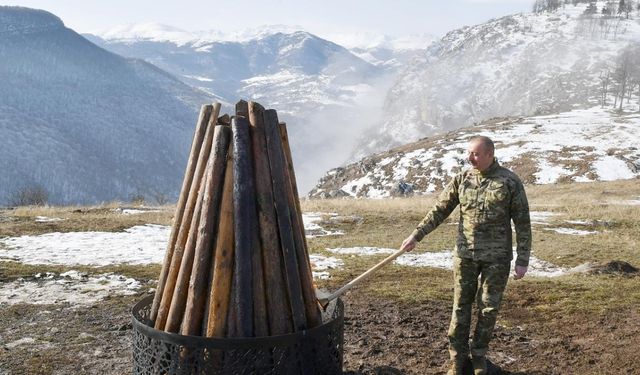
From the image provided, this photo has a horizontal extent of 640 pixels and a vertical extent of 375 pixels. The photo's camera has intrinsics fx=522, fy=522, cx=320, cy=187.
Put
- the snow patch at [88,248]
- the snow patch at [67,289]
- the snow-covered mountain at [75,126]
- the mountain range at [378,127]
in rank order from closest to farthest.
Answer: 1. the snow patch at [67,289]
2. the snow patch at [88,248]
3. the mountain range at [378,127]
4. the snow-covered mountain at [75,126]

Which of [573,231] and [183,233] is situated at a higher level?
[183,233]

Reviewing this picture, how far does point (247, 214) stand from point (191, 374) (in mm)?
1295

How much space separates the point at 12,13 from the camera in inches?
7697

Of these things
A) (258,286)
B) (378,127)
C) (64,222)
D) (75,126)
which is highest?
(378,127)

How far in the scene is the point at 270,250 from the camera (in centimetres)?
428

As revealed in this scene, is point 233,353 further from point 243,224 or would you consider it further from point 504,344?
point 504,344

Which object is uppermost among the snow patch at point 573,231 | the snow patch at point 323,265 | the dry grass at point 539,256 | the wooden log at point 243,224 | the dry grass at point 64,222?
the wooden log at point 243,224

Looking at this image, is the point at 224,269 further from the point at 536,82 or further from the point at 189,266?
the point at 536,82

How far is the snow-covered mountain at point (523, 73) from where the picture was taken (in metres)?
147

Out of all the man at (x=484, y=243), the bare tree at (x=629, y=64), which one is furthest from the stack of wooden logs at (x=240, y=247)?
the bare tree at (x=629, y=64)

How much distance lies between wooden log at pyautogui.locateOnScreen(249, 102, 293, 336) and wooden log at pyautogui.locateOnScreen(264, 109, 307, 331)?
47 millimetres

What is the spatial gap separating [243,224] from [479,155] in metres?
2.64

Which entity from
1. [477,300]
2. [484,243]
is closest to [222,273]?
[484,243]

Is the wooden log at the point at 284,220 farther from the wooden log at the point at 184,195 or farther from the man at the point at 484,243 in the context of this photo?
the man at the point at 484,243
